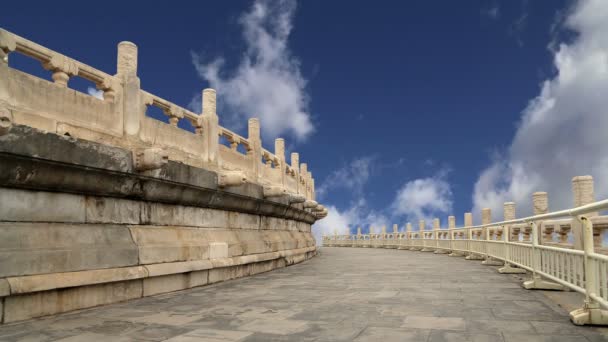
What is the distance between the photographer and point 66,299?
597 cm

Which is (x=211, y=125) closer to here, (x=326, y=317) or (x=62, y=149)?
(x=62, y=149)

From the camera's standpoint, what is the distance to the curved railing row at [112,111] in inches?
245

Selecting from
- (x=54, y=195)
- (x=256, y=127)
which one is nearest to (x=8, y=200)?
(x=54, y=195)

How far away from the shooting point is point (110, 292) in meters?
6.64

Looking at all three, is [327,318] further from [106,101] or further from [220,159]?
[220,159]

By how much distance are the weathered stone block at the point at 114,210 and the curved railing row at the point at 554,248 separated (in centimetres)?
632

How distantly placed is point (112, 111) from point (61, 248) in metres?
2.58

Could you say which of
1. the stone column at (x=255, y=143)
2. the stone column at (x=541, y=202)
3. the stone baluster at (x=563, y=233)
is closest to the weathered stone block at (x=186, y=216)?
the stone column at (x=255, y=143)

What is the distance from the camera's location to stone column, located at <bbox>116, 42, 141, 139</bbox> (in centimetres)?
792

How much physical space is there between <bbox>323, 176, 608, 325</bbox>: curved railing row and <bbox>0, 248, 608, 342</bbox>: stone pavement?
35 cm

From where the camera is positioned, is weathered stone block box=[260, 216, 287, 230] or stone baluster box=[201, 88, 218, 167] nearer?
stone baluster box=[201, 88, 218, 167]

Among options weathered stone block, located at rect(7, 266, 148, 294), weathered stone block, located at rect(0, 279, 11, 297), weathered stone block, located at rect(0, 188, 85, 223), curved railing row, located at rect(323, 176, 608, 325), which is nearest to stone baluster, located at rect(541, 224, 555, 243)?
curved railing row, located at rect(323, 176, 608, 325)

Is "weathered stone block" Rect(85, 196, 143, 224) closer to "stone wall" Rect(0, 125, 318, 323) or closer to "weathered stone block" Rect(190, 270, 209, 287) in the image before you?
"stone wall" Rect(0, 125, 318, 323)

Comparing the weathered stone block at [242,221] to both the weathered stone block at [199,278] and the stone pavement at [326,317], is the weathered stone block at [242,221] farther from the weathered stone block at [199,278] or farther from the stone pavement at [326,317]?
the stone pavement at [326,317]
